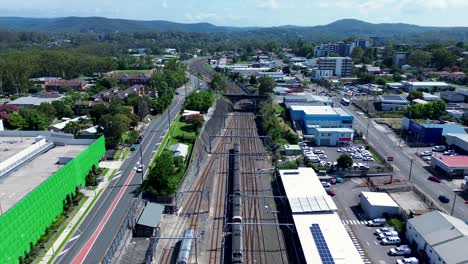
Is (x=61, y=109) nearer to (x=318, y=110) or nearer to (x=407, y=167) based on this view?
(x=318, y=110)

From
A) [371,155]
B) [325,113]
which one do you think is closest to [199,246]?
[371,155]

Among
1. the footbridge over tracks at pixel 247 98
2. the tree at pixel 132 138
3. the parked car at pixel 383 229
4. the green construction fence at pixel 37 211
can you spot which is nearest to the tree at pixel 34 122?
the tree at pixel 132 138

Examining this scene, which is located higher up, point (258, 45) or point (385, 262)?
point (258, 45)

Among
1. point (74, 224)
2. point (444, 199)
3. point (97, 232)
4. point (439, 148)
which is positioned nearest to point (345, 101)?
point (439, 148)

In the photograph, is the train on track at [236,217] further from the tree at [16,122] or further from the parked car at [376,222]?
the tree at [16,122]

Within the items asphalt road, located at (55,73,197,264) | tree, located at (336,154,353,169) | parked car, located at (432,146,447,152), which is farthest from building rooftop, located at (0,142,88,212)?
parked car, located at (432,146,447,152)

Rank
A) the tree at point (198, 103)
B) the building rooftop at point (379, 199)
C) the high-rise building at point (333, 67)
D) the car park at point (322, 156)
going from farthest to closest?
1. the high-rise building at point (333, 67)
2. the tree at point (198, 103)
3. the car park at point (322, 156)
4. the building rooftop at point (379, 199)

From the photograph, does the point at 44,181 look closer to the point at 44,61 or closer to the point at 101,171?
the point at 101,171
